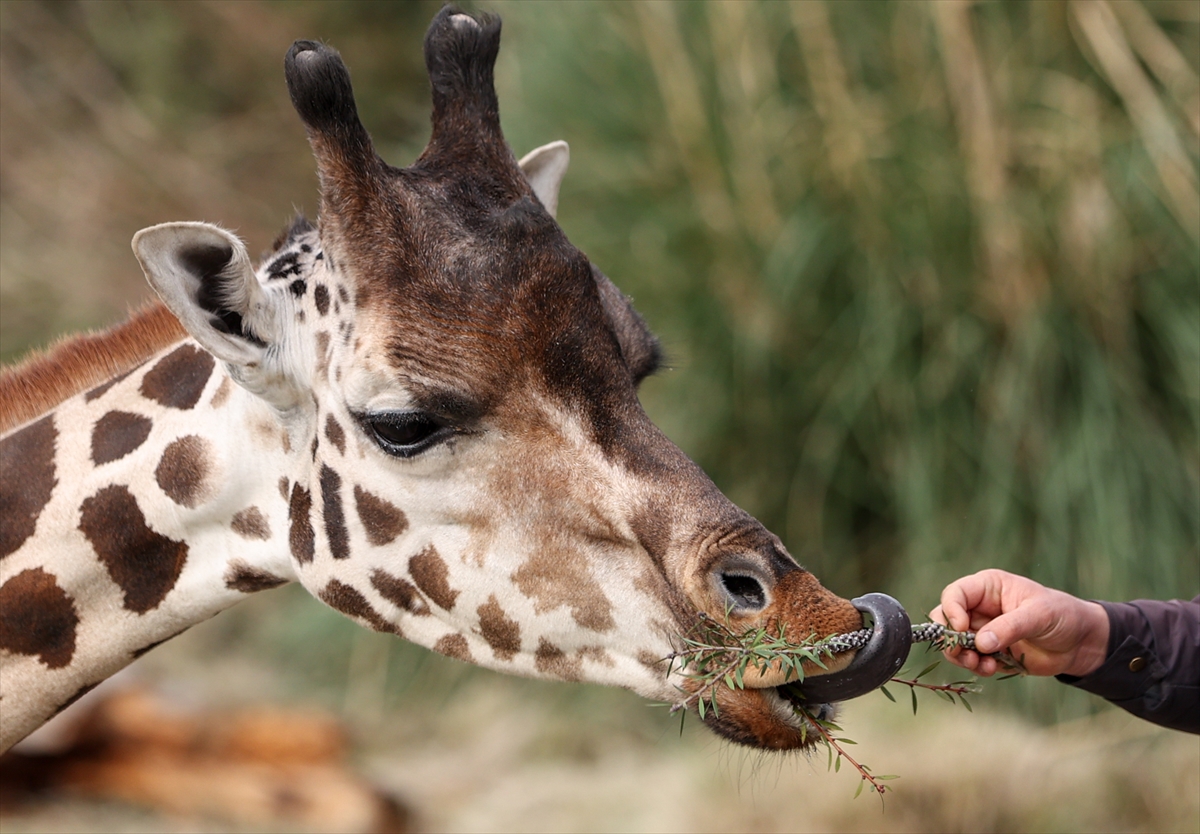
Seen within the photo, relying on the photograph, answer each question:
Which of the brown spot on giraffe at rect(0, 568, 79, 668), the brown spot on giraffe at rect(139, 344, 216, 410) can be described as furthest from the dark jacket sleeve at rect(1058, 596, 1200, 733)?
the brown spot on giraffe at rect(0, 568, 79, 668)

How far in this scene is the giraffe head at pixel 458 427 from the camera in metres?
2.21

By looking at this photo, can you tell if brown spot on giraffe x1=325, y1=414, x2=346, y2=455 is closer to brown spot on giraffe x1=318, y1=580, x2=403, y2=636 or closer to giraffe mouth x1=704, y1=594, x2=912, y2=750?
brown spot on giraffe x1=318, y1=580, x2=403, y2=636

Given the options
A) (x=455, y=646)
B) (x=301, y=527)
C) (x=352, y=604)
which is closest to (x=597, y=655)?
(x=455, y=646)

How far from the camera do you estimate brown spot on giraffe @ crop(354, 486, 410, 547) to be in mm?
2336

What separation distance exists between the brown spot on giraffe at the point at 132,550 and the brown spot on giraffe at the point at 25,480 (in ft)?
0.45

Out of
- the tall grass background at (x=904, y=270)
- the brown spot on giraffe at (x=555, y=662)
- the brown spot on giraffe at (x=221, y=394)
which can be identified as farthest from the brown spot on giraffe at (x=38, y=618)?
the tall grass background at (x=904, y=270)

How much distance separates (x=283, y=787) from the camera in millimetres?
5570

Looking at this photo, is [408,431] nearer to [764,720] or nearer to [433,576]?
[433,576]

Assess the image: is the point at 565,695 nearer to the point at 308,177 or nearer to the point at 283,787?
the point at 283,787

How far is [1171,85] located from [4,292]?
684 centimetres

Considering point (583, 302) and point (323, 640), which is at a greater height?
point (583, 302)

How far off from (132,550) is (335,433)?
0.54 metres

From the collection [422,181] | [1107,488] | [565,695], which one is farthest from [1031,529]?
[422,181]

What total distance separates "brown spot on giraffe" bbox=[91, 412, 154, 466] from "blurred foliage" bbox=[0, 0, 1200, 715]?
257 centimetres
